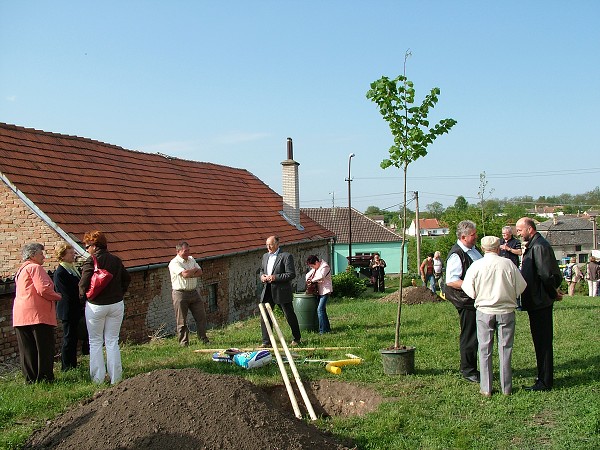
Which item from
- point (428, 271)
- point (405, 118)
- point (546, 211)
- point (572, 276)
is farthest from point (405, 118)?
point (546, 211)

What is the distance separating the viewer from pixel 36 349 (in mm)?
7273

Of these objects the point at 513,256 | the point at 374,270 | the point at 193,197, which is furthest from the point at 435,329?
the point at 374,270

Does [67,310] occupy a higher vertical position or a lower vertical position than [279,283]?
lower

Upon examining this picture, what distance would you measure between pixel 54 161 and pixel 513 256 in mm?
10029

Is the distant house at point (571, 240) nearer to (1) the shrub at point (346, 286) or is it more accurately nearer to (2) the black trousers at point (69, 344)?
(1) the shrub at point (346, 286)

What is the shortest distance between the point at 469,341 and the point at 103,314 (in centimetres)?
441

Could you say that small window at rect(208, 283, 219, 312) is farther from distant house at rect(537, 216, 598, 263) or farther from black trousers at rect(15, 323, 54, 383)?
distant house at rect(537, 216, 598, 263)

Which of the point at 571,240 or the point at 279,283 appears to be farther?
the point at 571,240

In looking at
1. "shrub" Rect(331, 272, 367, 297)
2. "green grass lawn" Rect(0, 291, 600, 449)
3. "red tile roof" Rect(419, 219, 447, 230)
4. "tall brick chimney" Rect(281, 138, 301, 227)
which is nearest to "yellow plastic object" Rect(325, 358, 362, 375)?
"green grass lawn" Rect(0, 291, 600, 449)

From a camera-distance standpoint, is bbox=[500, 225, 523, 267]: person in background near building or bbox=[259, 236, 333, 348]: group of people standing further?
bbox=[500, 225, 523, 267]: person in background near building

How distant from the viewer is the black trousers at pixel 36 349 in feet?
23.4

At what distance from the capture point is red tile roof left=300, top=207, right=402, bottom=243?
51.5m

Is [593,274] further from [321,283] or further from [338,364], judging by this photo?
[338,364]

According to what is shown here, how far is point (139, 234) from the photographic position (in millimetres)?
13578
